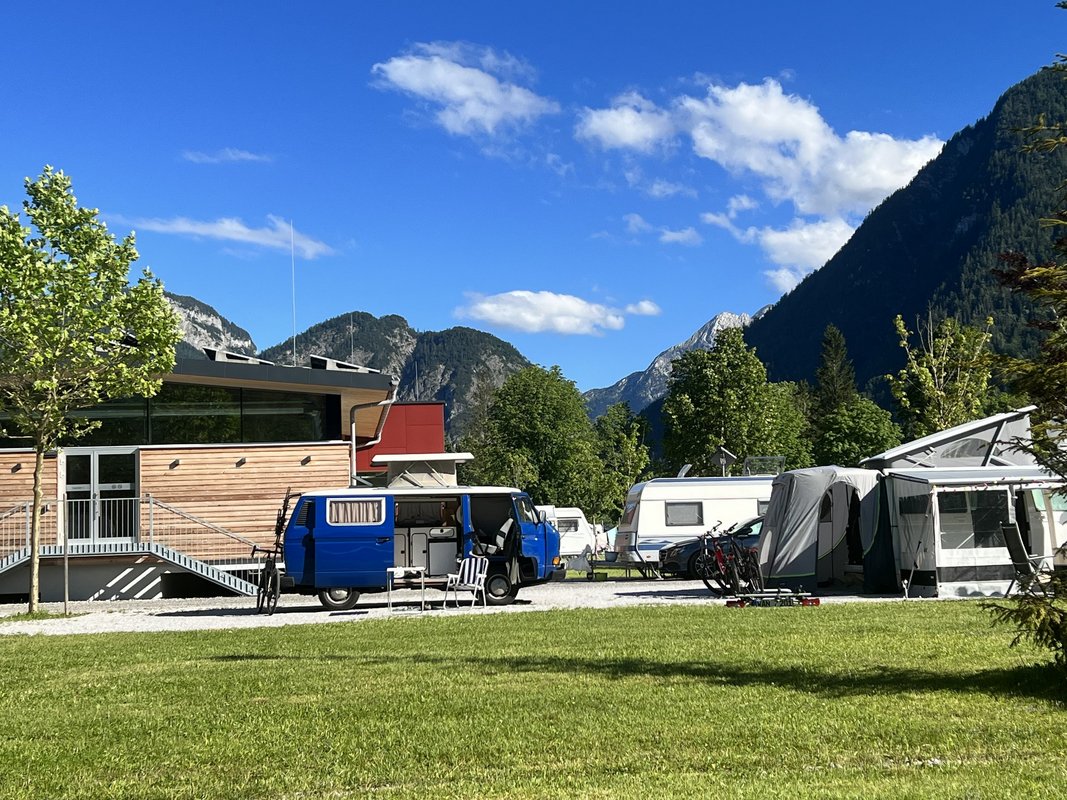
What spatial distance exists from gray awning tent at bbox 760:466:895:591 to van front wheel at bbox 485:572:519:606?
14.2ft

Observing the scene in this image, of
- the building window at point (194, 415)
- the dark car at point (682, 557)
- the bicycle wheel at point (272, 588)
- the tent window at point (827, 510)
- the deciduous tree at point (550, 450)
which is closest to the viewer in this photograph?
the bicycle wheel at point (272, 588)

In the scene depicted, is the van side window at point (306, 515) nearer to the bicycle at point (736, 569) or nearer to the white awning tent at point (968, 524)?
the bicycle at point (736, 569)

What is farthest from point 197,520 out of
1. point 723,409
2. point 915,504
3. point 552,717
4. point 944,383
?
point 723,409

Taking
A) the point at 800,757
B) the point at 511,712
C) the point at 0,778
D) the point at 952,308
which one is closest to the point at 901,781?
the point at 800,757

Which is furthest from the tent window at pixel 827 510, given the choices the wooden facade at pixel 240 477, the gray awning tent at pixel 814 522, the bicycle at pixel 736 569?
the wooden facade at pixel 240 477

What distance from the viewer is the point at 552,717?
727 centimetres

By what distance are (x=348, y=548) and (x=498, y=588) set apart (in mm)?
2551

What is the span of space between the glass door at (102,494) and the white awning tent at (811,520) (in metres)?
12.3

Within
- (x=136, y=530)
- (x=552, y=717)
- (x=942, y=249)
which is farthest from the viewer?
(x=942, y=249)

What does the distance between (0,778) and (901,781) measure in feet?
15.3

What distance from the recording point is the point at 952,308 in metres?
152

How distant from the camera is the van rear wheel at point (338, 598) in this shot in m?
18.2

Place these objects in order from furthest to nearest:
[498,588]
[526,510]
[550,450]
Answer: [550,450]
[526,510]
[498,588]

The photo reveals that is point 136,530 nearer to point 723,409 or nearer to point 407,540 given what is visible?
point 407,540
